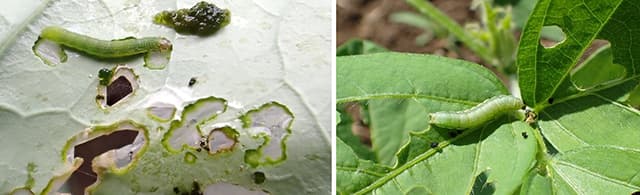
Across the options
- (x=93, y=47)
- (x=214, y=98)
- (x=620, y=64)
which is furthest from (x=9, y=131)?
(x=620, y=64)

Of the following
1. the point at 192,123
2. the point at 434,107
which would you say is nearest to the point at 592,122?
the point at 434,107

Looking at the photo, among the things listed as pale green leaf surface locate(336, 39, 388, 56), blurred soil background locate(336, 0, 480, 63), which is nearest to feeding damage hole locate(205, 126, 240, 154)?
pale green leaf surface locate(336, 39, 388, 56)

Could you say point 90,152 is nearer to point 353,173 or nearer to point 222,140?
point 222,140

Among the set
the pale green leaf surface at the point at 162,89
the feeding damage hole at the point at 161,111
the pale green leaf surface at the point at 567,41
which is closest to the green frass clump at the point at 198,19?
the pale green leaf surface at the point at 162,89

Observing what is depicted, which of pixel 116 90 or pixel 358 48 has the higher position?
pixel 358 48

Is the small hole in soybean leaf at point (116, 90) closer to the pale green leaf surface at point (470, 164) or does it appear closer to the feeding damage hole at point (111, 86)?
the feeding damage hole at point (111, 86)

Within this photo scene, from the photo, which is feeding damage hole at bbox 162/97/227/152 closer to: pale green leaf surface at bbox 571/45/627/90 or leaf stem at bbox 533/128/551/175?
leaf stem at bbox 533/128/551/175

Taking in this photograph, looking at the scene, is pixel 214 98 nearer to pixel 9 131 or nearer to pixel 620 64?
pixel 9 131
